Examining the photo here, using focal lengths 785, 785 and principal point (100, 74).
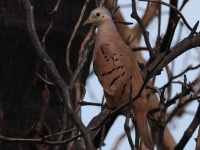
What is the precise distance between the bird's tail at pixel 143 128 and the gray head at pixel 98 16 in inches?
27.9

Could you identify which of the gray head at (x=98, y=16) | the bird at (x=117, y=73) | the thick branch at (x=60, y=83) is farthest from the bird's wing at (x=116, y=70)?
the thick branch at (x=60, y=83)

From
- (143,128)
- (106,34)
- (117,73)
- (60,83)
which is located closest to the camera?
(60,83)

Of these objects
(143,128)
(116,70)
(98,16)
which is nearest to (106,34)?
(98,16)

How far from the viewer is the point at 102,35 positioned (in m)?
4.05

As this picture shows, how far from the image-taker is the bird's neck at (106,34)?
3992 mm

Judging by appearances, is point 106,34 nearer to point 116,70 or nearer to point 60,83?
point 116,70

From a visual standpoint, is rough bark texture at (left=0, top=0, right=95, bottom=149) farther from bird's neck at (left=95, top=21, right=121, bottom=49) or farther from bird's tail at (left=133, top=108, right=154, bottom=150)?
bird's tail at (left=133, top=108, right=154, bottom=150)

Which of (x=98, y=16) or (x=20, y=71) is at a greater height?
(x=98, y=16)

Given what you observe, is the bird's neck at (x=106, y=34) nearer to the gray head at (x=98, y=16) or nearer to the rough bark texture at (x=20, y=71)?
the gray head at (x=98, y=16)

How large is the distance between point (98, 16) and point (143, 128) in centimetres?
92

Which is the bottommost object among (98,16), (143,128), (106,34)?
(143,128)

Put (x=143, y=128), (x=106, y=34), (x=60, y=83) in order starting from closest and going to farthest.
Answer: (x=60, y=83) → (x=143, y=128) → (x=106, y=34)

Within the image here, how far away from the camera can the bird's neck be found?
399cm

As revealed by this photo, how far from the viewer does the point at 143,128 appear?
11.2 feet
